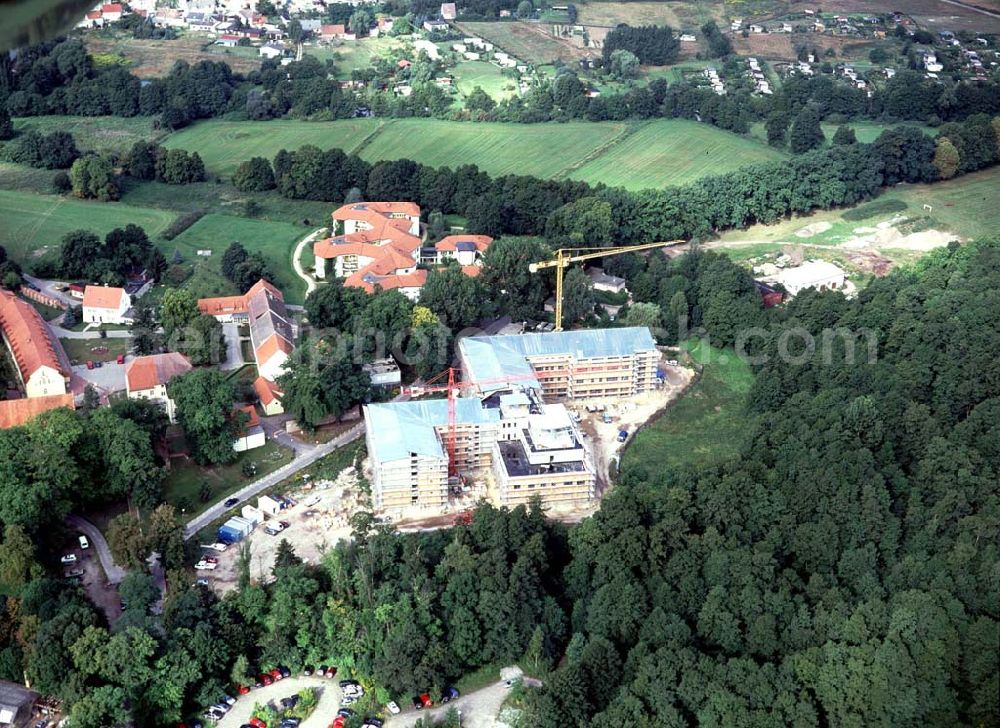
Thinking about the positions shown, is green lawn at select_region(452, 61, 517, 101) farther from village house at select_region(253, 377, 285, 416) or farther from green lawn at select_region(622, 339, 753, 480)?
village house at select_region(253, 377, 285, 416)

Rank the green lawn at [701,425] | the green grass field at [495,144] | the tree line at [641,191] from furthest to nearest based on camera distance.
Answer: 1. the green grass field at [495,144]
2. the tree line at [641,191]
3. the green lawn at [701,425]

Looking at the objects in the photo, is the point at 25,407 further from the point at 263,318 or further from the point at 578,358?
the point at 578,358

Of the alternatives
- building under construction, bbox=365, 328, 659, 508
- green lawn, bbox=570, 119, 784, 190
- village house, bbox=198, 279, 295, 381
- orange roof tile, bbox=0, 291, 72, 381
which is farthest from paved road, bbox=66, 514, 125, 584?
green lawn, bbox=570, 119, 784, 190

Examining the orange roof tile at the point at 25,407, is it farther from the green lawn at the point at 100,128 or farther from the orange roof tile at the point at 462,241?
the green lawn at the point at 100,128

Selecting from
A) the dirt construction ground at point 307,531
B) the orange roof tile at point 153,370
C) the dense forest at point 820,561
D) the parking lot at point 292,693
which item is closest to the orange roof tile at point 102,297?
the orange roof tile at point 153,370

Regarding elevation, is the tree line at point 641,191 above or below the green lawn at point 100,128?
below
